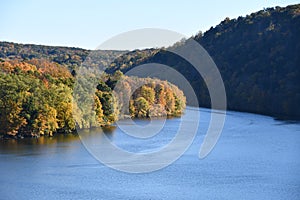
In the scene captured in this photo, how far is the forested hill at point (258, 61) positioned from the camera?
167 feet

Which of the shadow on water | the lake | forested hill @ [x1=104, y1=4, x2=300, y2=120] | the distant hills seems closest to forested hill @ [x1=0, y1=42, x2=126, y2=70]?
the distant hills

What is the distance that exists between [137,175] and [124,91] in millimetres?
25577

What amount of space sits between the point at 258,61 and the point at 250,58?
7.45ft

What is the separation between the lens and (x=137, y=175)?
64.6 ft

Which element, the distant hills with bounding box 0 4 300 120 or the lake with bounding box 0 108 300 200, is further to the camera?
the distant hills with bounding box 0 4 300 120

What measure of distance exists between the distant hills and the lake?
1805 cm

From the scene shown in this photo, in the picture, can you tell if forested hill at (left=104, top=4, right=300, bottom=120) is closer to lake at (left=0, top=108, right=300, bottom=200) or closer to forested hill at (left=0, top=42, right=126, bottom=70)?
forested hill at (left=0, top=42, right=126, bottom=70)

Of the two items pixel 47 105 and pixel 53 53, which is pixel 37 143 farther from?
pixel 53 53

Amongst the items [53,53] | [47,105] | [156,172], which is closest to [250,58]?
[53,53]

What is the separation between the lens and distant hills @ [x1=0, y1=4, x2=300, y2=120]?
51.5m

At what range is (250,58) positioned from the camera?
6281cm

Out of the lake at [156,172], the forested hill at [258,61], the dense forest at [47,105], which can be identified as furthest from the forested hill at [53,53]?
the lake at [156,172]

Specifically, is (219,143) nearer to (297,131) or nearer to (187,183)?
(297,131)

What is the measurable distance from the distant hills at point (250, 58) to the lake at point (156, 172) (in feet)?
59.2
